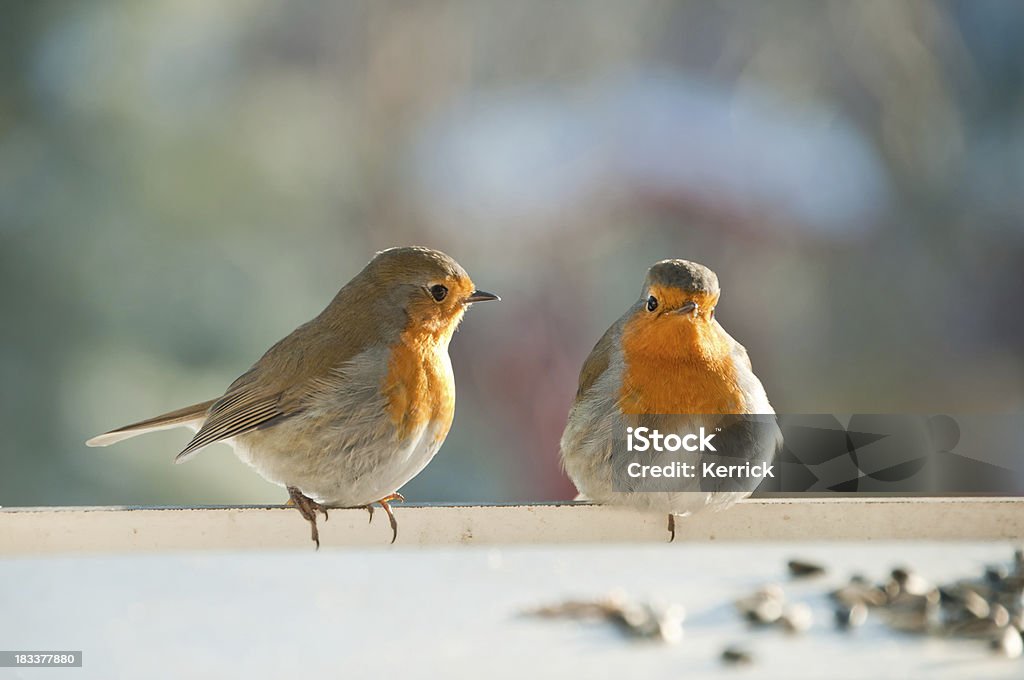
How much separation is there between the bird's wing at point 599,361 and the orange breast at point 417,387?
0.89ft

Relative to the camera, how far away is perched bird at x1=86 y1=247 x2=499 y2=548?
189 cm

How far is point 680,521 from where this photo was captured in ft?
6.11

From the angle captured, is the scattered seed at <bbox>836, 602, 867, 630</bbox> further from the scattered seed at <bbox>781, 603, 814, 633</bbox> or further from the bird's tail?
the bird's tail

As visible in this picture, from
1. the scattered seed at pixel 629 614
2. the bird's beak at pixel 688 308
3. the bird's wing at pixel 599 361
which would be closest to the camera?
the scattered seed at pixel 629 614

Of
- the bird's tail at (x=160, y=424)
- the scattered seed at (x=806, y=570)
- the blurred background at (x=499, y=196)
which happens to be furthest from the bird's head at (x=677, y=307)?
the blurred background at (x=499, y=196)

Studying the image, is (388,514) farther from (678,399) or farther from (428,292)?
(678,399)

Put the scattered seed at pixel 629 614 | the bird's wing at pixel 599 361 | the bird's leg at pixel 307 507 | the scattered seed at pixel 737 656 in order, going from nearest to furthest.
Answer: the scattered seed at pixel 737 656, the scattered seed at pixel 629 614, the bird's leg at pixel 307 507, the bird's wing at pixel 599 361

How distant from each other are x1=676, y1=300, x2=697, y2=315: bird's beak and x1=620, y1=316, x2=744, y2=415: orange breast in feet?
0.08

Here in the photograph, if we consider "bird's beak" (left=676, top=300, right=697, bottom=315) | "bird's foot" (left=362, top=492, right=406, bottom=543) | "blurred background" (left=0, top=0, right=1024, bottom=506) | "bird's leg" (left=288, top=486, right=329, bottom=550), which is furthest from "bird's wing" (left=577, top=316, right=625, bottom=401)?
"blurred background" (left=0, top=0, right=1024, bottom=506)

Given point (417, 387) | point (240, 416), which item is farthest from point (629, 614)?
point (240, 416)

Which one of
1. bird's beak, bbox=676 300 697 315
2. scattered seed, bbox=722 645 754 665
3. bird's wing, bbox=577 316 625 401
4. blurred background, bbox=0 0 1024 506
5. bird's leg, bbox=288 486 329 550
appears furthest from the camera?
blurred background, bbox=0 0 1024 506

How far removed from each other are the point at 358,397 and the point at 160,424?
0.40 metres

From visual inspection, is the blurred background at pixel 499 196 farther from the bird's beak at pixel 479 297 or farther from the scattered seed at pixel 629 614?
the scattered seed at pixel 629 614

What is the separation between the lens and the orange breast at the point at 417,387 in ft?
6.22
